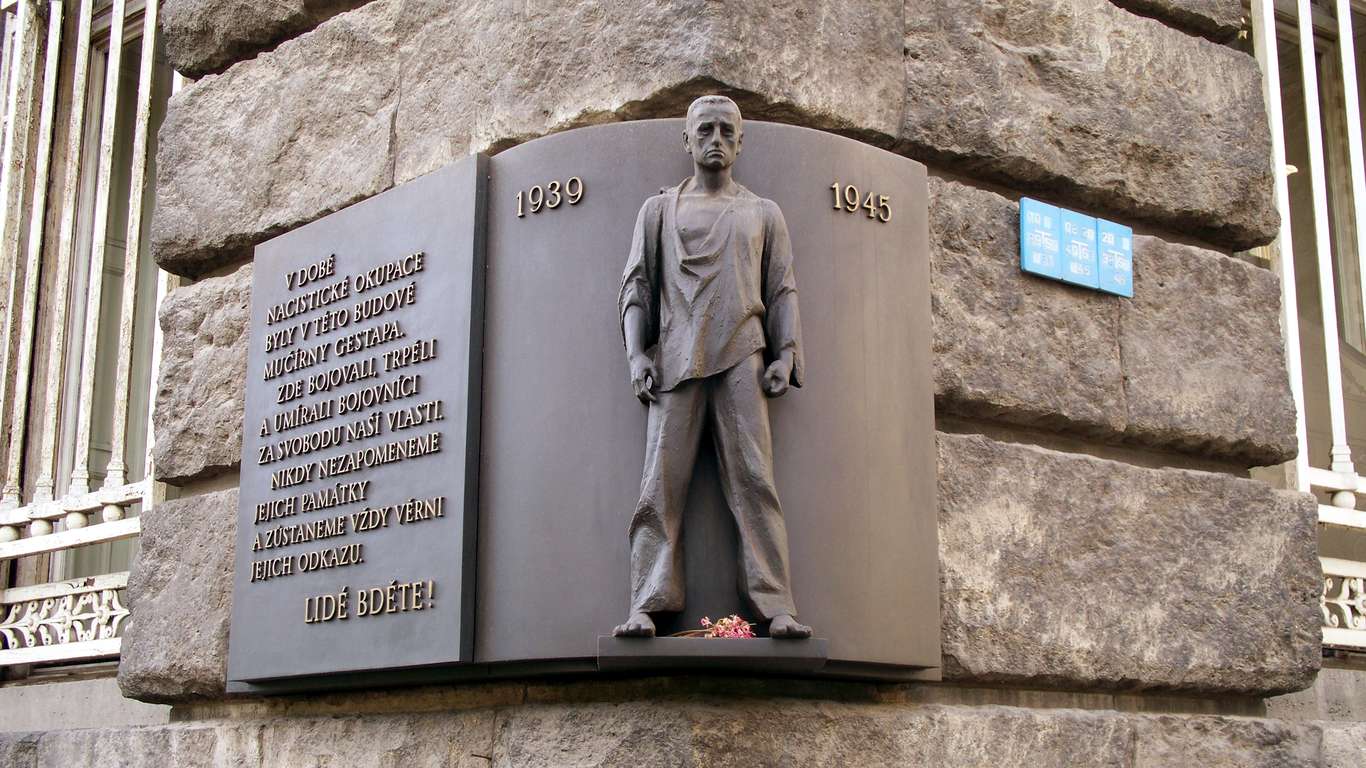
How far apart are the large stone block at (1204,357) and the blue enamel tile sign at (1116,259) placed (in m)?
0.06

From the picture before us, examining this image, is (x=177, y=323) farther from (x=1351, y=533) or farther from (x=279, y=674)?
(x=1351, y=533)

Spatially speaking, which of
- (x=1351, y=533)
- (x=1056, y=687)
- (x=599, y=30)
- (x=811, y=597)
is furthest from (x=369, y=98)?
(x=1351, y=533)

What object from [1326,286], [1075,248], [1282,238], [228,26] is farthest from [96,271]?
[1326,286]

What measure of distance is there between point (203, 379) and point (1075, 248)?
293 centimetres

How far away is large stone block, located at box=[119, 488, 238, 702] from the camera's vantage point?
500 cm

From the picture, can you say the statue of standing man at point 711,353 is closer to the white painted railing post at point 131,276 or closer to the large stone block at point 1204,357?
the large stone block at point 1204,357

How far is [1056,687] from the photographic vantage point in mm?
4426

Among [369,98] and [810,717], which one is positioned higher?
[369,98]

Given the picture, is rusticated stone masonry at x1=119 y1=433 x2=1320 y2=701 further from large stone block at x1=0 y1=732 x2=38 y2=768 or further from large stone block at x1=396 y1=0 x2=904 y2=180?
large stone block at x1=396 y1=0 x2=904 y2=180

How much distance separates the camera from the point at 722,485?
12.4ft

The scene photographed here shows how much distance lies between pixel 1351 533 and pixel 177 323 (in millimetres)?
5302

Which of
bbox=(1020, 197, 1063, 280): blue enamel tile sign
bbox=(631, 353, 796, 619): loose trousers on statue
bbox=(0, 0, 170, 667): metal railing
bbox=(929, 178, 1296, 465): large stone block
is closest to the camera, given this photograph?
bbox=(631, 353, 796, 619): loose trousers on statue

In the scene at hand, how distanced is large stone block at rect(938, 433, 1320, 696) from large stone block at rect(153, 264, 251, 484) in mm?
2422

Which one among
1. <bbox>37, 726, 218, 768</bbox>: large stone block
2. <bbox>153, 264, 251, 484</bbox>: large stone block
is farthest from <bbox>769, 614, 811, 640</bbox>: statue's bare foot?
<bbox>153, 264, 251, 484</bbox>: large stone block
